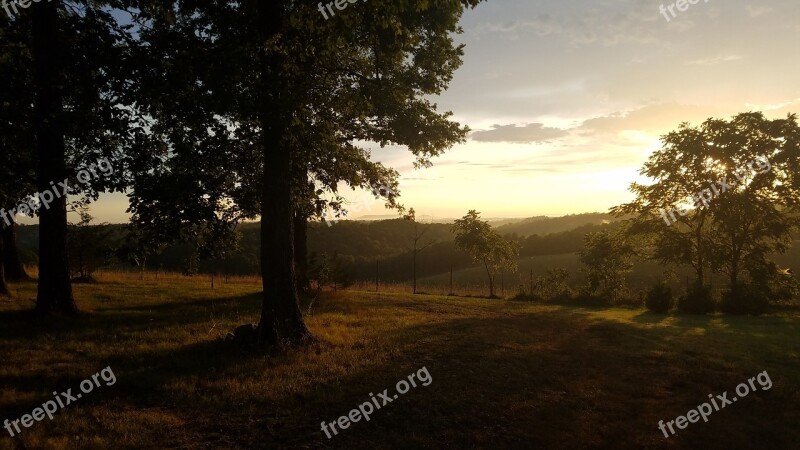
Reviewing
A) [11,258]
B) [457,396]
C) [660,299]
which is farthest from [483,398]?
[11,258]

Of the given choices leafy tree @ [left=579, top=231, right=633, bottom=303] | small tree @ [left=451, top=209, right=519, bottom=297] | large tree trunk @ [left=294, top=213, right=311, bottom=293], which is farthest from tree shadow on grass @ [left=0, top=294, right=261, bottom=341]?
leafy tree @ [left=579, top=231, right=633, bottom=303]

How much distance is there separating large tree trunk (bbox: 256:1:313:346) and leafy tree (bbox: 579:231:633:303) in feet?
84.6

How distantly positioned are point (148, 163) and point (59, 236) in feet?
12.4

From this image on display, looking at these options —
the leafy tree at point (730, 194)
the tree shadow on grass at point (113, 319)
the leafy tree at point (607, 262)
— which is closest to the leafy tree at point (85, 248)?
the tree shadow on grass at point (113, 319)

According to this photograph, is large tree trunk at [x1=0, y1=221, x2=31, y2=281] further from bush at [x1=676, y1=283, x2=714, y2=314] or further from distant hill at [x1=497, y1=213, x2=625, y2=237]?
distant hill at [x1=497, y1=213, x2=625, y2=237]

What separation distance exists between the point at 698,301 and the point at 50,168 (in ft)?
104

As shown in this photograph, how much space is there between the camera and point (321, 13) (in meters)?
10.6

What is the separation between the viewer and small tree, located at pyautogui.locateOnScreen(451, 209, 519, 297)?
112ft

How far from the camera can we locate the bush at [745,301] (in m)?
28.2

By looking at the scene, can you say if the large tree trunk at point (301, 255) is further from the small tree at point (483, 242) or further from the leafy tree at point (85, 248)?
the small tree at point (483, 242)

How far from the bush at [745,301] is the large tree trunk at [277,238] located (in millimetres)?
27634

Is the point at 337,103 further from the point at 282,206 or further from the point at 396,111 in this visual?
the point at 396,111

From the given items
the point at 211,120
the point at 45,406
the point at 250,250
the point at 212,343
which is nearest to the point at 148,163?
the point at 211,120

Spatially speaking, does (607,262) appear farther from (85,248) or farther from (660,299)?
(85,248)
